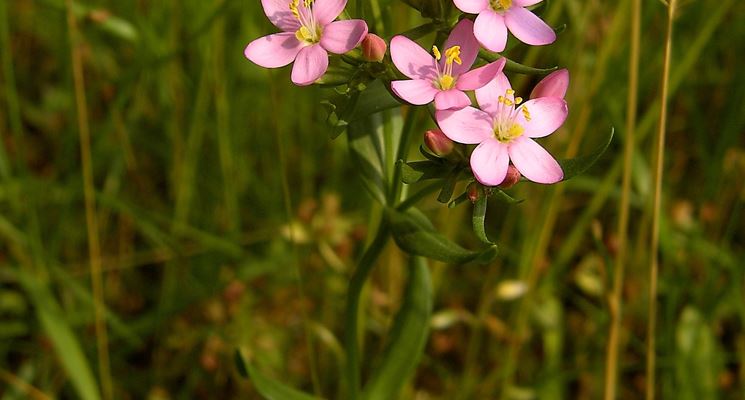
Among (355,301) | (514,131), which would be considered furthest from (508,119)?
(355,301)

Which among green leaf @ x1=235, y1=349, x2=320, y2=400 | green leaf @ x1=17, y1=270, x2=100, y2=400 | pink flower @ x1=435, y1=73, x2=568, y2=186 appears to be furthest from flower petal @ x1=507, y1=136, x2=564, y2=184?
green leaf @ x1=17, y1=270, x2=100, y2=400

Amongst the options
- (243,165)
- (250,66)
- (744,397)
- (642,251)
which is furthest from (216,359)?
(744,397)

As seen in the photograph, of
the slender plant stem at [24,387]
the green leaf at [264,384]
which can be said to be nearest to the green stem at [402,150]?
the green leaf at [264,384]

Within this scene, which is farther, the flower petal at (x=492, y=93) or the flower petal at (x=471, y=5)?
the flower petal at (x=492, y=93)

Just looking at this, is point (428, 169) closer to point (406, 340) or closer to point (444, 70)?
point (444, 70)

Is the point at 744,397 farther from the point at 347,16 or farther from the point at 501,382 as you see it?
the point at 347,16

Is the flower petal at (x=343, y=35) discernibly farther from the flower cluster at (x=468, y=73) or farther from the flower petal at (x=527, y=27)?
the flower petal at (x=527, y=27)

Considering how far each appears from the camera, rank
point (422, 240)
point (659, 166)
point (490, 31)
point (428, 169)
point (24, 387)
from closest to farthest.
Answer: point (490, 31) → point (428, 169) → point (422, 240) → point (659, 166) → point (24, 387)
